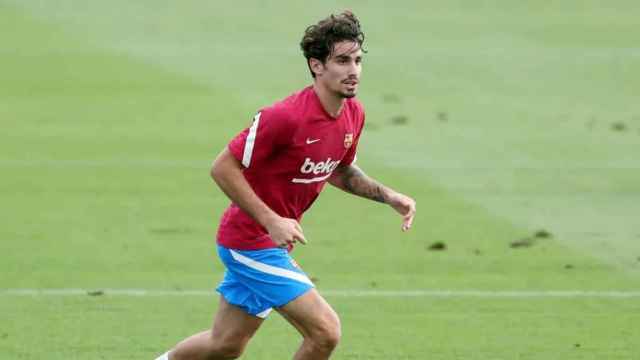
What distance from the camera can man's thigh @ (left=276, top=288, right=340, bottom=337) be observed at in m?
8.89

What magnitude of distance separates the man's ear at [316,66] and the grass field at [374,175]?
8.35 ft

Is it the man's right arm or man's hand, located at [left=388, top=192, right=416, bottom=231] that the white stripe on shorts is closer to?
Answer: the man's right arm

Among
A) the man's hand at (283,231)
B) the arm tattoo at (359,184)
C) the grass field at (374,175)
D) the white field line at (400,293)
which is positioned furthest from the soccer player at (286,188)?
the white field line at (400,293)

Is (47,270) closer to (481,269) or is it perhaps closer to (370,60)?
(481,269)

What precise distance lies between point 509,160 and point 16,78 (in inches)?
411

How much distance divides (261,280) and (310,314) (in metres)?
0.42

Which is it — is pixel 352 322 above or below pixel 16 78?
above

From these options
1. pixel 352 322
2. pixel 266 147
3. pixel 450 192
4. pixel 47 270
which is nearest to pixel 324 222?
pixel 450 192

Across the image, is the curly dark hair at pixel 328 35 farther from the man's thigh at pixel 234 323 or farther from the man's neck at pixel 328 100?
the man's thigh at pixel 234 323

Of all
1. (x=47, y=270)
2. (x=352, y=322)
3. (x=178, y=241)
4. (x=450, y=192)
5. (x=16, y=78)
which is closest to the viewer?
(x=352, y=322)

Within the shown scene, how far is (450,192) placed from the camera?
18438mm

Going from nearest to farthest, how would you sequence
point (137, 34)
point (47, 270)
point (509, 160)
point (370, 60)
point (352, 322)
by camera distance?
1. point (352, 322)
2. point (47, 270)
3. point (509, 160)
4. point (370, 60)
5. point (137, 34)

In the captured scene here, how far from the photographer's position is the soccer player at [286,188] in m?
8.94

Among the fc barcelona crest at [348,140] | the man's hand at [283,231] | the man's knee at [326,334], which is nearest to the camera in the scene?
the man's hand at [283,231]
